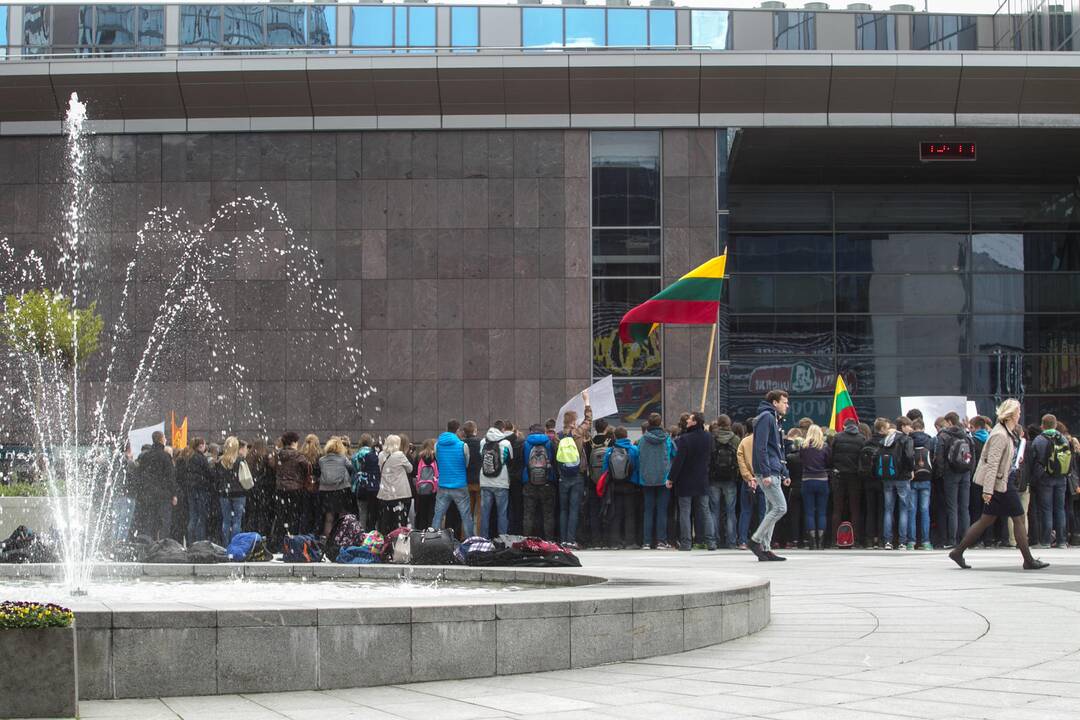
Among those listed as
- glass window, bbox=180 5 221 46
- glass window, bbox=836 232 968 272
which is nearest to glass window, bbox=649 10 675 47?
glass window, bbox=836 232 968 272

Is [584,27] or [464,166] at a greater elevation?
[584,27]

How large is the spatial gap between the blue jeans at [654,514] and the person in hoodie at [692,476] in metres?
0.22

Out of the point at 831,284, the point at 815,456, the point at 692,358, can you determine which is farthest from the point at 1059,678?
the point at 831,284

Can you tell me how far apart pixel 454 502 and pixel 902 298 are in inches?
876

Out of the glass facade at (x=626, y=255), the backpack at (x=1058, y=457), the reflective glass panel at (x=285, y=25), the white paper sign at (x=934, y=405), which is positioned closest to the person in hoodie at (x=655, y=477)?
the backpack at (x=1058, y=457)

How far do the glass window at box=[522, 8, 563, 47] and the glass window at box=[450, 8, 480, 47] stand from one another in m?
1.20

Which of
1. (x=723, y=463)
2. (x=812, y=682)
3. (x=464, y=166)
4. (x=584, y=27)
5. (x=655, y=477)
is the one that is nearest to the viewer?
(x=812, y=682)

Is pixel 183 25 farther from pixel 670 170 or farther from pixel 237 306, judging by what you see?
pixel 670 170

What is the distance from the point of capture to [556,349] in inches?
1321

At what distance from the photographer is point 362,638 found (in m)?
7.51

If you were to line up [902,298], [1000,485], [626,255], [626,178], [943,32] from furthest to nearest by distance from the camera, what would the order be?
[902,298] → [943,32] → [626,178] → [626,255] → [1000,485]

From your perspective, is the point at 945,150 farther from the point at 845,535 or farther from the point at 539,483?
the point at 539,483

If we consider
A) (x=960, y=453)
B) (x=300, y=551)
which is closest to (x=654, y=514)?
(x=960, y=453)

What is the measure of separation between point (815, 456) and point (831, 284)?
66.8 ft
